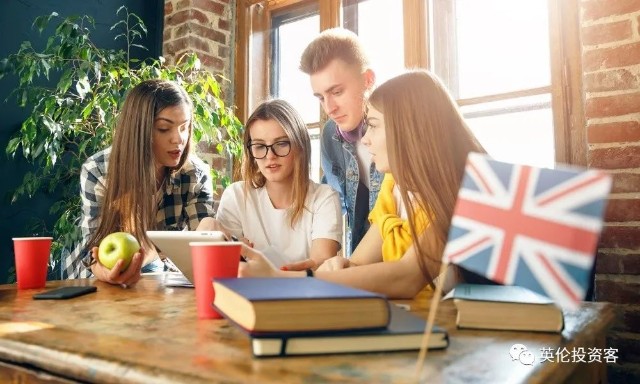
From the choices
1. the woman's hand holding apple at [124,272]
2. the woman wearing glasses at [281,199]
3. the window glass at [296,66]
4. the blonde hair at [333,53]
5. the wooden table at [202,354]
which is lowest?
the wooden table at [202,354]

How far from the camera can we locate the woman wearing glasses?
1.65 m

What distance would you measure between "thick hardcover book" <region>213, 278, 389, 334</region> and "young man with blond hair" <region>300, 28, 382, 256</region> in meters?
1.31

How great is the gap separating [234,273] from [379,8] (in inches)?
83.9

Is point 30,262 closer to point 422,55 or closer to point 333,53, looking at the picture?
point 333,53

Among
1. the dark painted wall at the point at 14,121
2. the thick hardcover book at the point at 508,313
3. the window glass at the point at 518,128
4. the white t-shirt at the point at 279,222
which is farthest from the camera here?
the dark painted wall at the point at 14,121

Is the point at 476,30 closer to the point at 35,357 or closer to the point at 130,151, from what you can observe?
the point at 130,151

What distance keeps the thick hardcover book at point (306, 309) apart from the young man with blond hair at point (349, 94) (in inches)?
51.4

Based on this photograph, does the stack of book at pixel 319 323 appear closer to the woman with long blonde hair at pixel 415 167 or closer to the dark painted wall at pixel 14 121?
the woman with long blonde hair at pixel 415 167

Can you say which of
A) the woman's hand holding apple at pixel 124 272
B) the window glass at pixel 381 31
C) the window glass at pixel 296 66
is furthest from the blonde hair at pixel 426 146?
the window glass at pixel 296 66

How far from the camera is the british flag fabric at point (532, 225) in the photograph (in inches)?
18.3

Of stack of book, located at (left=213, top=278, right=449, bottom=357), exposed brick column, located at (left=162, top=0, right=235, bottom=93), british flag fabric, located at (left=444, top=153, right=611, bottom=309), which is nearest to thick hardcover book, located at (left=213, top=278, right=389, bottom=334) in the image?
stack of book, located at (left=213, top=278, right=449, bottom=357)

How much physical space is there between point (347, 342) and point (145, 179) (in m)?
1.29

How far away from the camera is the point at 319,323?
20.7 inches

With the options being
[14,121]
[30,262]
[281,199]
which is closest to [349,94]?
[281,199]
